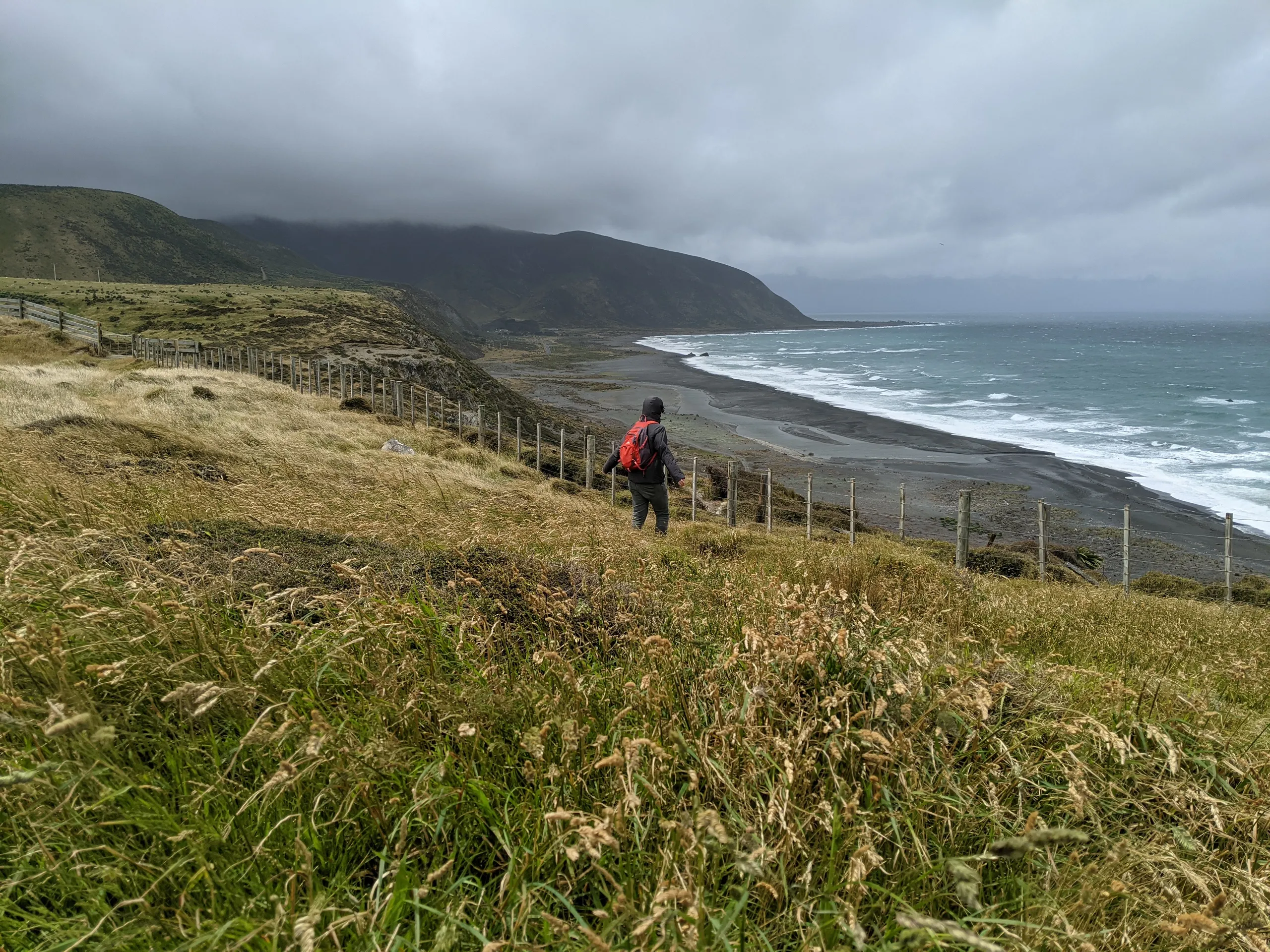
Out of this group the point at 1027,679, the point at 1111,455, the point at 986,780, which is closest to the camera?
the point at 986,780

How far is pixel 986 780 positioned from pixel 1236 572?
23.1 meters

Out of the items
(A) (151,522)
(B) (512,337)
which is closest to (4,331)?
(A) (151,522)

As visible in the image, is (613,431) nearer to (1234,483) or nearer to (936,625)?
(1234,483)

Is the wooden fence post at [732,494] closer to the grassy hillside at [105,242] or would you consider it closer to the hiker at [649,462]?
the hiker at [649,462]

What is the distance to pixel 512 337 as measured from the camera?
17738cm

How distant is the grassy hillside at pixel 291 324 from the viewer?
131 ft

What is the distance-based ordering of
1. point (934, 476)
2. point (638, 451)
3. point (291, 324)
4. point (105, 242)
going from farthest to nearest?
point (105, 242) → point (291, 324) → point (934, 476) → point (638, 451)

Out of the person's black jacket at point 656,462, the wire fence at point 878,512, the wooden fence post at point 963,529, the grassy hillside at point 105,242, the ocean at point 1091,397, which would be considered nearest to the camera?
the person's black jacket at point 656,462

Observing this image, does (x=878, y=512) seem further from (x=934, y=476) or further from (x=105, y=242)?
(x=105, y=242)

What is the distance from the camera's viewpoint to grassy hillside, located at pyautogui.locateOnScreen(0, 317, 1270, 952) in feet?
5.40

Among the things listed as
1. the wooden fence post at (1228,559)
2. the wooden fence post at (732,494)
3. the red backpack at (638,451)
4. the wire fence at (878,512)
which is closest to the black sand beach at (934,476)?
the wire fence at (878,512)

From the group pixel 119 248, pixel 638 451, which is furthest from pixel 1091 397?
pixel 119 248

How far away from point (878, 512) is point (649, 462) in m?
18.6

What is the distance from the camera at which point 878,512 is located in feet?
84.6
